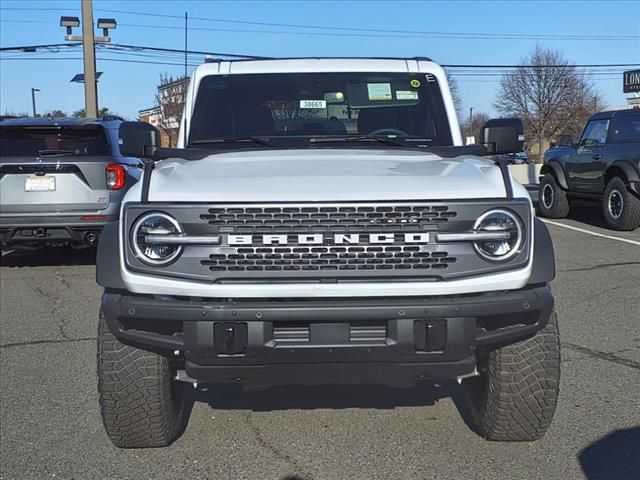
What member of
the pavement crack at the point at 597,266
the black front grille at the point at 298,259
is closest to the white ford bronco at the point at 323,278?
the black front grille at the point at 298,259

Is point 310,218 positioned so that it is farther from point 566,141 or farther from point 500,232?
point 566,141

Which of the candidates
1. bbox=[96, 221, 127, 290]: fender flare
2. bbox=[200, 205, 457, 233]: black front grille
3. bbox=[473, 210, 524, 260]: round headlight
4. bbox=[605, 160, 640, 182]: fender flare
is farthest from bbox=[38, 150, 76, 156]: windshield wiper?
bbox=[605, 160, 640, 182]: fender flare

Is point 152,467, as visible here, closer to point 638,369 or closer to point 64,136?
point 638,369

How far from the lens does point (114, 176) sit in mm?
8359

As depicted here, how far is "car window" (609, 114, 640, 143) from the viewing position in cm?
1145

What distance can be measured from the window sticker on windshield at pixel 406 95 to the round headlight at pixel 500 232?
1.83 meters

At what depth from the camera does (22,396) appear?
461 centimetres

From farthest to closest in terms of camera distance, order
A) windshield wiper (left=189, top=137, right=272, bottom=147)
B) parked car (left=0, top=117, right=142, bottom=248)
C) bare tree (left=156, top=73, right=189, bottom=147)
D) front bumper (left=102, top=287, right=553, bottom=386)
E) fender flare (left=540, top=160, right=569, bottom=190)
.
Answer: bare tree (left=156, top=73, right=189, bottom=147)
fender flare (left=540, top=160, right=569, bottom=190)
parked car (left=0, top=117, right=142, bottom=248)
windshield wiper (left=189, top=137, right=272, bottom=147)
front bumper (left=102, top=287, right=553, bottom=386)

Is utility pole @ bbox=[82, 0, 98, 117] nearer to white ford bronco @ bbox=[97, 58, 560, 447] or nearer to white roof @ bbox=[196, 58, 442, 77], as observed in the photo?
white roof @ bbox=[196, 58, 442, 77]

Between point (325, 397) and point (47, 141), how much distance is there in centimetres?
532

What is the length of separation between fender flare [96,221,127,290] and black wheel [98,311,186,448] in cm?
30

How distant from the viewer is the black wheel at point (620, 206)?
1129 cm

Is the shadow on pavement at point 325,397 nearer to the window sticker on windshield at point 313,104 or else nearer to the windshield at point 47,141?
the window sticker on windshield at point 313,104

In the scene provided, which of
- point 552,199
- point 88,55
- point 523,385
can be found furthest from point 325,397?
point 88,55
